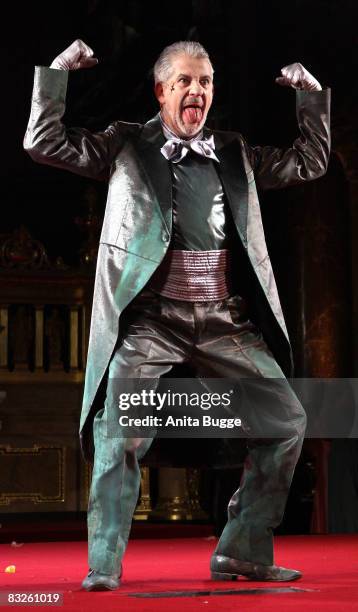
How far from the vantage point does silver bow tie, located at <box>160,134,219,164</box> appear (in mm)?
2789

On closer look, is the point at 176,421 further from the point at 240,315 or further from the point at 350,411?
the point at 350,411

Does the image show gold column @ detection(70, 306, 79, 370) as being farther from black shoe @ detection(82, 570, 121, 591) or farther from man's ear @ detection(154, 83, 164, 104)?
black shoe @ detection(82, 570, 121, 591)

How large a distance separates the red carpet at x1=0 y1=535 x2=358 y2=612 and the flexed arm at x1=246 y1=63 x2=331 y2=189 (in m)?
1.01

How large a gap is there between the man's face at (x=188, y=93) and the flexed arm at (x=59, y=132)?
0.19 metres

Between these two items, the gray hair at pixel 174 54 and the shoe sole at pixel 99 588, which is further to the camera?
the gray hair at pixel 174 54

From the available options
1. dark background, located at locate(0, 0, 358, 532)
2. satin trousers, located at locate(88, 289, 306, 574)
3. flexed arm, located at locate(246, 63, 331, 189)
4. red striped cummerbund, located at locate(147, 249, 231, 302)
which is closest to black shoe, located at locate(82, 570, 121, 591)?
satin trousers, located at locate(88, 289, 306, 574)

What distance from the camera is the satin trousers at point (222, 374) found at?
8.57 ft

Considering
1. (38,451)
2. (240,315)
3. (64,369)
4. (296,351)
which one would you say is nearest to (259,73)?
(296,351)

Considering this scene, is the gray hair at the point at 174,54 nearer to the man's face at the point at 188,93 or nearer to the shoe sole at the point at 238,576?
the man's face at the point at 188,93

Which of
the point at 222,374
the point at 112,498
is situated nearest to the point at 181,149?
the point at 222,374

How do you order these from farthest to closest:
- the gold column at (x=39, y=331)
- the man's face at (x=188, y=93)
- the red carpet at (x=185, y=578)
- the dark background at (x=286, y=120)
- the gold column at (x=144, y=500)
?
1. the gold column at (x=39, y=331)
2. the gold column at (x=144, y=500)
3. the dark background at (x=286, y=120)
4. the man's face at (x=188, y=93)
5. the red carpet at (x=185, y=578)

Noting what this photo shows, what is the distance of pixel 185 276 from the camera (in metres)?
2.71

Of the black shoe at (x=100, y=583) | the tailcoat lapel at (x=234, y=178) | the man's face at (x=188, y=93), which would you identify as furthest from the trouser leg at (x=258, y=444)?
the man's face at (x=188, y=93)

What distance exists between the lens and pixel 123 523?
101 inches
